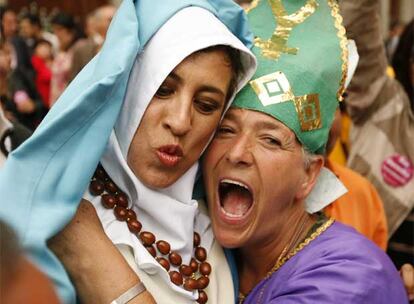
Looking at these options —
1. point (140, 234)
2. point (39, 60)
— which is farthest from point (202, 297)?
point (39, 60)

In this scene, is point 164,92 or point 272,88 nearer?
point 164,92

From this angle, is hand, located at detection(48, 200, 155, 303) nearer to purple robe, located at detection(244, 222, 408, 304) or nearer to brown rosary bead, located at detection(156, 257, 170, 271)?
brown rosary bead, located at detection(156, 257, 170, 271)

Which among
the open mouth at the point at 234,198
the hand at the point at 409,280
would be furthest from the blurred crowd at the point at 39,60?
the hand at the point at 409,280

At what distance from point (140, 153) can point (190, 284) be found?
0.39 metres

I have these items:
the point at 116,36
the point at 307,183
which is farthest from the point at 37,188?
the point at 307,183

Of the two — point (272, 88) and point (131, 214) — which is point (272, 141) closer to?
point (272, 88)

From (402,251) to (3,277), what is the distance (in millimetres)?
2720

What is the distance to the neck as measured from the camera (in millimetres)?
2260

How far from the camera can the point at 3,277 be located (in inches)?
36.1

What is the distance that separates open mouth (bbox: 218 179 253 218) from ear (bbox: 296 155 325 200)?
0.54 ft

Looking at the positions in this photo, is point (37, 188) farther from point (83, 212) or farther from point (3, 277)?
point (3, 277)

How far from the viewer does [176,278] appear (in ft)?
6.38

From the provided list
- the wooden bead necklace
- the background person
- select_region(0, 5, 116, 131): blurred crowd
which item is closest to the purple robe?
the background person

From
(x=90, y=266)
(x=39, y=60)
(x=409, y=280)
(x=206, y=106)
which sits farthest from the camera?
(x=39, y=60)
